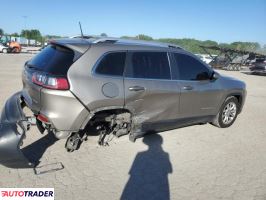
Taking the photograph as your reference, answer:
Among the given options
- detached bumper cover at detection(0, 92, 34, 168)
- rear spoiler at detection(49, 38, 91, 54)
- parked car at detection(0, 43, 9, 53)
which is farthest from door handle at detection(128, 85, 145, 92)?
parked car at detection(0, 43, 9, 53)

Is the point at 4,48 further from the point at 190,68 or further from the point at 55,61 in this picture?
the point at 55,61

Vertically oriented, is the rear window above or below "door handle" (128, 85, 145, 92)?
above

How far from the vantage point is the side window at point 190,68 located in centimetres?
521

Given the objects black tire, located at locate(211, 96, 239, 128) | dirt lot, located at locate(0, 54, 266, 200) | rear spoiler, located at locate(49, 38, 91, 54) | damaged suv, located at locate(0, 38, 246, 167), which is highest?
rear spoiler, located at locate(49, 38, 91, 54)

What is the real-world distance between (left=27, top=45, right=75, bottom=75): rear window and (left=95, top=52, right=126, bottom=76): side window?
17.2 inches

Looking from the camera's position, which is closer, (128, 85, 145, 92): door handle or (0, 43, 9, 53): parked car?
(128, 85, 145, 92): door handle

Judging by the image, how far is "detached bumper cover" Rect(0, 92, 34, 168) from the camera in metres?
3.50

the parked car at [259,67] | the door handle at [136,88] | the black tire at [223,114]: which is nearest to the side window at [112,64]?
the door handle at [136,88]

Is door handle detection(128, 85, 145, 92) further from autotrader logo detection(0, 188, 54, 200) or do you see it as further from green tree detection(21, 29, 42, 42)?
green tree detection(21, 29, 42, 42)

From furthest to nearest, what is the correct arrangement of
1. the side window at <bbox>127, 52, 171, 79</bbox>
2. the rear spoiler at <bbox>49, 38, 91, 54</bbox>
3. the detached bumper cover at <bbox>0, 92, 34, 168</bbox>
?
the side window at <bbox>127, 52, 171, 79</bbox> → the rear spoiler at <bbox>49, 38, 91, 54</bbox> → the detached bumper cover at <bbox>0, 92, 34, 168</bbox>

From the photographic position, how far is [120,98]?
431 centimetres

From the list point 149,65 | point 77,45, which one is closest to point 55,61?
point 77,45

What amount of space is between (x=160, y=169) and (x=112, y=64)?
173 centimetres

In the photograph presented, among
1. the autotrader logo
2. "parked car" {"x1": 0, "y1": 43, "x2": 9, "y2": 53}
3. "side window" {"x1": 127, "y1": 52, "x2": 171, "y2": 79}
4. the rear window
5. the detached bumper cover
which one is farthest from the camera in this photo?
"parked car" {"x1": 0, "y1": 43, "x2": 9, "y2": 53}
